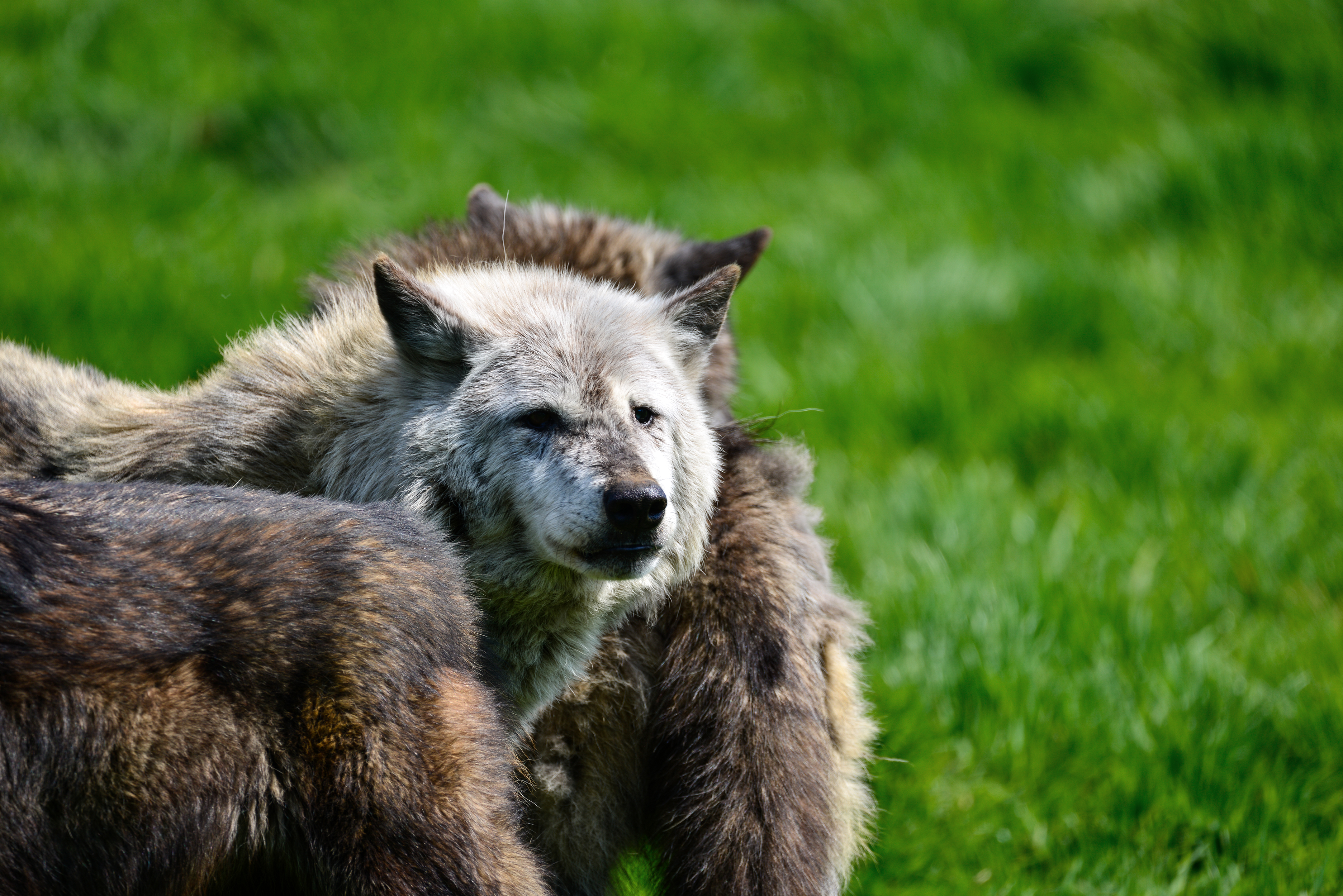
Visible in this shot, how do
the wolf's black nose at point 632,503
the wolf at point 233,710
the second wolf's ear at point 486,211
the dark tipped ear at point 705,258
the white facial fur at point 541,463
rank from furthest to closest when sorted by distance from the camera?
the dark tipped ear at point 705,258 → the second wolf's ear at point 486,211 → the white facial fur at point 541,463 → the wolf's black nose at point 632,503 → the wolf at point 233,710

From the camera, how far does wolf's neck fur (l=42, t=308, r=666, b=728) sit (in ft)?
11.4

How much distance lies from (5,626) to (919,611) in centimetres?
432

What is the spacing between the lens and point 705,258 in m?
5.14

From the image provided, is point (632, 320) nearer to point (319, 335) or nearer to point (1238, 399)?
point (319, 335)

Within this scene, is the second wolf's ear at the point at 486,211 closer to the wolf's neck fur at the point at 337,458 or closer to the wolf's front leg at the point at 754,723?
the wolf's neck fur at the point at 337,458

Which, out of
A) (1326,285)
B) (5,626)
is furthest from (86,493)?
(1326,285)

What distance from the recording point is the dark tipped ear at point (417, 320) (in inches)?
135

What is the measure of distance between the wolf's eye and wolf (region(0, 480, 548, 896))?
84 cm

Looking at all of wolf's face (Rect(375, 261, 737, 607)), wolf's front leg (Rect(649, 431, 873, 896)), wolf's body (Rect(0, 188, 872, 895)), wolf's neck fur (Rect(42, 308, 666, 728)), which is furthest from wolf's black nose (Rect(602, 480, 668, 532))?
wolf's front leg (Rect(649, 431, 873, 896))

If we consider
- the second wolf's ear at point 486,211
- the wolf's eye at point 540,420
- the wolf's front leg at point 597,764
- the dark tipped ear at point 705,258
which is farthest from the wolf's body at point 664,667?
the dark tipped ear at point 705,258

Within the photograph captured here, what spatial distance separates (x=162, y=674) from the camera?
7.53 ft

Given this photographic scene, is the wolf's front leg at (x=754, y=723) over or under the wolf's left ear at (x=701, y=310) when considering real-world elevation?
under

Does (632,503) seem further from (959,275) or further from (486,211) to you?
(959,275)

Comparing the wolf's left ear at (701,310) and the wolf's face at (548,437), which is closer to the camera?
the wolf's face at (548,437)
